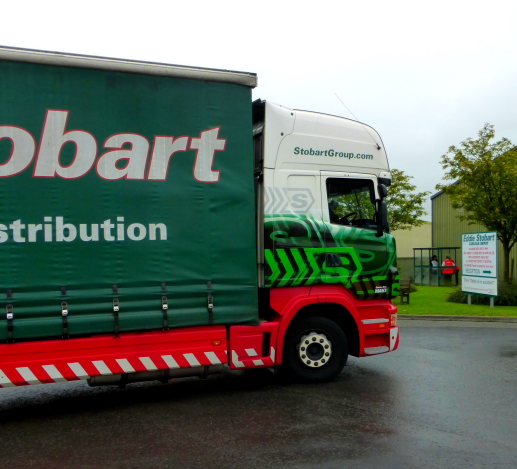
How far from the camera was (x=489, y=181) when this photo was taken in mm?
19906

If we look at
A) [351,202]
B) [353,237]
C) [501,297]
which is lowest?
[501,297]

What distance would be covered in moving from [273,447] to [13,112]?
13.5 ft

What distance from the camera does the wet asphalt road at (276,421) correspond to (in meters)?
4.59

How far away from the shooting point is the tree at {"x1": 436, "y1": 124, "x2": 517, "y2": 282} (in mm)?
19438

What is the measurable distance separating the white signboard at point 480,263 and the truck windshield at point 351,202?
1002cm

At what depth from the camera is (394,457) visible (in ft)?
15.0

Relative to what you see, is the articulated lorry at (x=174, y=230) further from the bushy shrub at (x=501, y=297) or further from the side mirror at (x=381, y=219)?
the bushy shrub at (x=501, y=297)

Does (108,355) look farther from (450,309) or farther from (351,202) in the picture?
(450,309)

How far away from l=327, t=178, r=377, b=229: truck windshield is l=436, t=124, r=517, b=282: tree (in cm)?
1328

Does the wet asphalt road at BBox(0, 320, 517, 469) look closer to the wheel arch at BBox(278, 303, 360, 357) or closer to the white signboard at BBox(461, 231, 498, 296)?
the wheel arch at BBox(278, 303, 360, 357)

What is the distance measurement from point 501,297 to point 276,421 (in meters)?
14.3

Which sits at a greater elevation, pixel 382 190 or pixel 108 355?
pixel 382 190

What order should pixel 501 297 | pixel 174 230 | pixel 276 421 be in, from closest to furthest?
1. pixel 276 421
2. pixel 174 230
3. pixel 501 297

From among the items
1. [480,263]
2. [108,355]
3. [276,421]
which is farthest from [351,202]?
[480,263]
